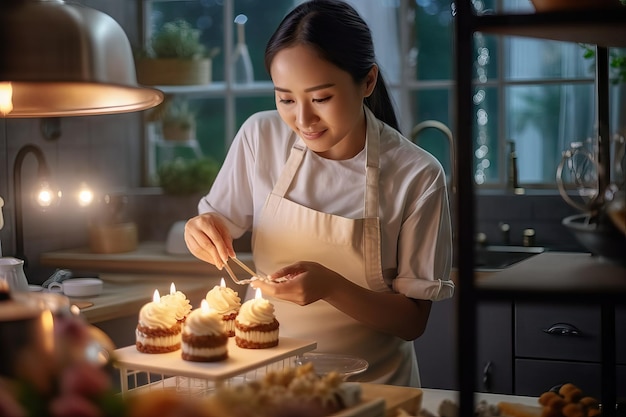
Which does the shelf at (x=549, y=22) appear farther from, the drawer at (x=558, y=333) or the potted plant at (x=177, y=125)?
the potted plant at (x=177, y=125)

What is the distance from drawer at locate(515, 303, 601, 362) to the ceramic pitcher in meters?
1.71

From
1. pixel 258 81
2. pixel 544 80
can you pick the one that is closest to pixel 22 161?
pixel 258 81

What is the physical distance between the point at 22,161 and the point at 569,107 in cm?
231

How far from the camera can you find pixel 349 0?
4.14 meters

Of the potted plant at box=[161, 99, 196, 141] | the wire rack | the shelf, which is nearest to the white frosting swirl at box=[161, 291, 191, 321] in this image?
the wire rack

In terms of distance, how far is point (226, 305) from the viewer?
1991 mm

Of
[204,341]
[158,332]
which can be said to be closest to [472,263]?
[204,341]

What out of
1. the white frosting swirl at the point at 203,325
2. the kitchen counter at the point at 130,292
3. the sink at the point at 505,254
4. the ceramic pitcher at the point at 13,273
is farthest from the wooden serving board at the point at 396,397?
the sink at the point at 505,254

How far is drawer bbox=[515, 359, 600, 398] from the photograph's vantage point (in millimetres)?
3230

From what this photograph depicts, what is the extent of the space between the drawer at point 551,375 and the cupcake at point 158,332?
70.7 inches

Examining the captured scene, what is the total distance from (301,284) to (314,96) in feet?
1.44

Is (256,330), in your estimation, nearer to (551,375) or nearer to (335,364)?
(335,364)

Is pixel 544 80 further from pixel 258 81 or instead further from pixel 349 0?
pixel 258 81

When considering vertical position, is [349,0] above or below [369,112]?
above
